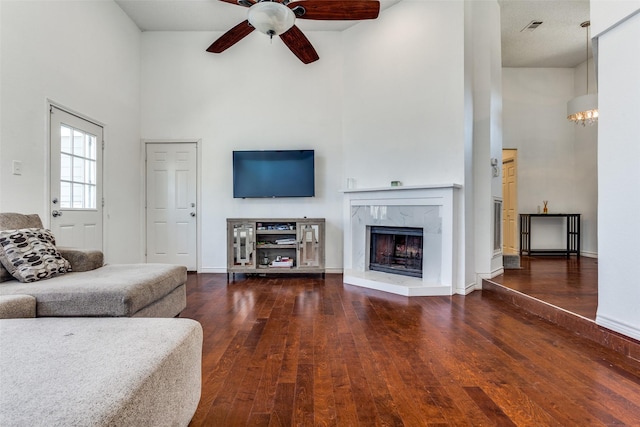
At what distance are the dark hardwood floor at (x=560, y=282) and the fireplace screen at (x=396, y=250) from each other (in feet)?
3.05

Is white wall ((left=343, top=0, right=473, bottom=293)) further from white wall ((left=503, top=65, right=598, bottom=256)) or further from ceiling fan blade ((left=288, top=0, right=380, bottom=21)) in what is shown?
white wall ((left=503, top=65, right=598, bottom=256))

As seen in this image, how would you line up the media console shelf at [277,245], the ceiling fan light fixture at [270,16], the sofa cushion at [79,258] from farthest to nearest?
the media console shelf at [277,245]
the sofa cushion at [79,258]
the ceiling fan light fixture at [270,16]

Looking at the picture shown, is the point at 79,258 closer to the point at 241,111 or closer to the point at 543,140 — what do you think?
the point at 241,111

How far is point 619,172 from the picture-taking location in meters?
2.22

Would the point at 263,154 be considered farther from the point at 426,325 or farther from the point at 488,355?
the point at 488,355

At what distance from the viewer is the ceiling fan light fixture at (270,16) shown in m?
2.42

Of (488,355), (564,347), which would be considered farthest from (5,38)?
(564,347)

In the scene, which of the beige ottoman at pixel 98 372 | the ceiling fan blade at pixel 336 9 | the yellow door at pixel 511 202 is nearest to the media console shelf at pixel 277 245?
the ceiling fan blade at pixel 336 9

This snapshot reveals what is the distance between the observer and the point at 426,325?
271 centimetres

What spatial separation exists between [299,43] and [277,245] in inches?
100.0

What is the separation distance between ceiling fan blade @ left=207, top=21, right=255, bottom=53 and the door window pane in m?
1.80

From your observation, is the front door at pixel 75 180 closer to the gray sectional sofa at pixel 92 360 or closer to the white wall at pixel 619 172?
the gray sectional sofa at pixel 92 360

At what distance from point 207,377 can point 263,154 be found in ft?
11.5

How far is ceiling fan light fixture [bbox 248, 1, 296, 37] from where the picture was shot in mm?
2420
